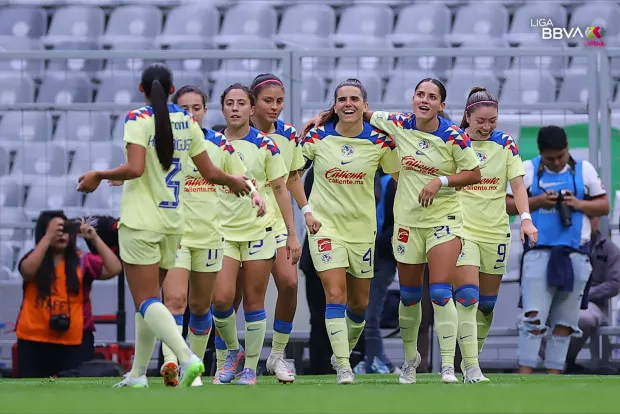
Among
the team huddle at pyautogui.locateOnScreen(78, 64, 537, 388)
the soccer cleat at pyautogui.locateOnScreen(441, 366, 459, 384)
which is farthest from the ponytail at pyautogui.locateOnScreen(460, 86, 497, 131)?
the soccer cleat at pyautogui.locateOnScreen(441, 366, 459, 384)

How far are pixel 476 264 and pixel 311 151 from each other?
1.51 metres

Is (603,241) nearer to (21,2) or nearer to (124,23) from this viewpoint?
(124,23)

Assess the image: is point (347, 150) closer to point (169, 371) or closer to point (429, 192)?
point (429, 192)

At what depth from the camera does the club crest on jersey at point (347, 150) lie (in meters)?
9.69

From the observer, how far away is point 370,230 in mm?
9812

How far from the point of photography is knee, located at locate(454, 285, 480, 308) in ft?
31.9

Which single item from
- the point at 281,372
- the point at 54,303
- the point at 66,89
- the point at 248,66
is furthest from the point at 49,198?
the point at 281,372

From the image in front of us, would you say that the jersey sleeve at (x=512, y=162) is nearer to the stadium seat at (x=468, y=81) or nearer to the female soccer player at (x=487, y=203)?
the female soccer player at (x=487, y=203)

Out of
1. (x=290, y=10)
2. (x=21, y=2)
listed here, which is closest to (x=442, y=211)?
(x=290, y=10)

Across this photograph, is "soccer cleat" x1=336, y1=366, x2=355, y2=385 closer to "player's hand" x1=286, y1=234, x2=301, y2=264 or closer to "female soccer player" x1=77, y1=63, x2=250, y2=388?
"player's hand" x1=286, y1=234, x2=301, y2=264

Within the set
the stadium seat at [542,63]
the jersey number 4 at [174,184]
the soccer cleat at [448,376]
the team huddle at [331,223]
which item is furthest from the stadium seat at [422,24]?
the jersey number 4 at [174,184]

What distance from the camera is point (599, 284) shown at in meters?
12.4

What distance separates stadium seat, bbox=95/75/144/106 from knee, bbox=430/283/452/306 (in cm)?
448

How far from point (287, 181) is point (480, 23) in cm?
772
